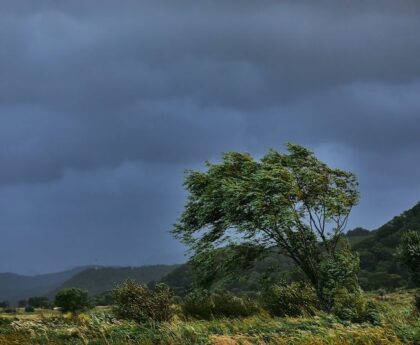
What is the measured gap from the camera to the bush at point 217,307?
30281 mm

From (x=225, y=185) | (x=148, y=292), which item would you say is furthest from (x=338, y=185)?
(x=148, y=292)

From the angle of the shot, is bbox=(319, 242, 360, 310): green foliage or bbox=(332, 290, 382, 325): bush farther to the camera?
bbox=(319, 242, 360, 310): green foliage

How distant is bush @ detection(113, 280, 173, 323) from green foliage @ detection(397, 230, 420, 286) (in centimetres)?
2518

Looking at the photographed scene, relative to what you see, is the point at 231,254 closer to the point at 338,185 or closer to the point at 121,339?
the point at 338,185

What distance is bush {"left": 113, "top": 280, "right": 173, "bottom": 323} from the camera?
2661 centimetres

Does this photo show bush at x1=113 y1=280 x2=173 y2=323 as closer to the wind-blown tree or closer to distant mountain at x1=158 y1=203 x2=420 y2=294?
the wind-blown tree

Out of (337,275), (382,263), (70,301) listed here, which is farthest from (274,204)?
(382,263)

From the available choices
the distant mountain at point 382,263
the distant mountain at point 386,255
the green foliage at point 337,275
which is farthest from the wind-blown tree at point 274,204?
the distant mountain at point 386,255

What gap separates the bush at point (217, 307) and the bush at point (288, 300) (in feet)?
3.18

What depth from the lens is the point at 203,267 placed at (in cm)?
3603

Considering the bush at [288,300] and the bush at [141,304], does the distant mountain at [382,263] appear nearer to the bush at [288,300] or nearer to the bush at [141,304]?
the bush at [288,300]

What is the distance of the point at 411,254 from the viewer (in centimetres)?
4359

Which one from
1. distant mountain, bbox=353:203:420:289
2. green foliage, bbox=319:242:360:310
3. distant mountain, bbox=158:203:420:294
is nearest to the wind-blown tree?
green foliage, bbox=319:242:360:310

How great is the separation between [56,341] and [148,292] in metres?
9.40
